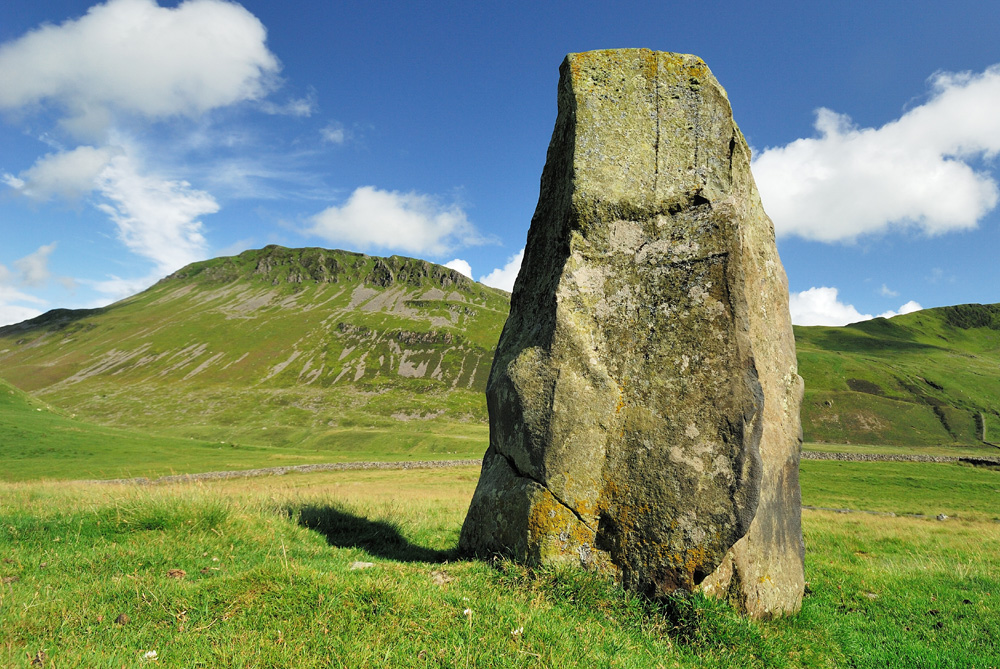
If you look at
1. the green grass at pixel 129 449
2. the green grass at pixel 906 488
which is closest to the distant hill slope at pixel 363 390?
the green grass at pixel 129 449

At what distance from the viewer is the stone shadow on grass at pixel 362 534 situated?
8.58 m

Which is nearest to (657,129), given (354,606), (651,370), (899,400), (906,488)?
(651,370)

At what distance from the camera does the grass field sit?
4293 millimetres

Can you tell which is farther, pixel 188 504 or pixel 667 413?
pixel 188 504

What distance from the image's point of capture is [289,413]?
112m

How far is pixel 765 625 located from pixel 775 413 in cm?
305

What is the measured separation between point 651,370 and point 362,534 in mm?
6380

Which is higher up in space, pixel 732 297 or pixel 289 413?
pixel 732 297

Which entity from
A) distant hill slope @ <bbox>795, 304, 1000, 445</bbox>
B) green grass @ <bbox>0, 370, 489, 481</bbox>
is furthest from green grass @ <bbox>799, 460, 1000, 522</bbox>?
distant hill slope @ <bbox>795, 304, 1000, 445</bbox>

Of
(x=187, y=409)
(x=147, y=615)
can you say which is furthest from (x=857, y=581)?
(x=187, y=409)

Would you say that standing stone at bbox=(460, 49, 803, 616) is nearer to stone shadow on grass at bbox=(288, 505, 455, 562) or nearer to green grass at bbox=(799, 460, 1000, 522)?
stone shadow on grass at bbox=(288, 505, 455, 562)

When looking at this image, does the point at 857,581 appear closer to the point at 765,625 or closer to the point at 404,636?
the point at 765,625

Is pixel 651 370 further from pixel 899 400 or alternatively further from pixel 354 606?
pixel 899 400

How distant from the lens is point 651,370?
707cm
